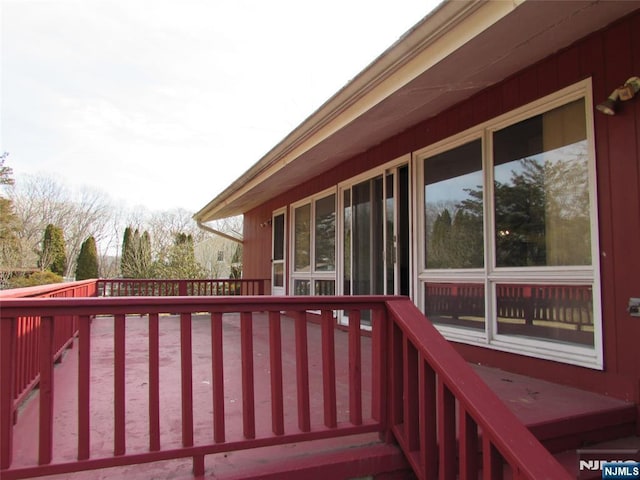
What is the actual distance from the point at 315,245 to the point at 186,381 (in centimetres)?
453

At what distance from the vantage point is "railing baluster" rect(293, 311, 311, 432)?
1.69 m

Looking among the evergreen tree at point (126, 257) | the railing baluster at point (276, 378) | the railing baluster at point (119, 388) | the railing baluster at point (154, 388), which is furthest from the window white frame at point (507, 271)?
the evergreen tree at point (126, 257)

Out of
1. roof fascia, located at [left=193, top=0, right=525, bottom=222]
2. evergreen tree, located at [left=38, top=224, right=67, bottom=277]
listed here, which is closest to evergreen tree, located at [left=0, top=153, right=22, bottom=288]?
evergreen tree, located at [left=38, top=224, right=67, bottom=277]

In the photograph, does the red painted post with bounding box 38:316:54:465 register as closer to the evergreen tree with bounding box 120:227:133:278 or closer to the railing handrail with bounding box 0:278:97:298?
the railing handrail with bounding box 0:278:97:298

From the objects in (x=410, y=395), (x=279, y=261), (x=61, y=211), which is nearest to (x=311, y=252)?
(x=279, y=261)

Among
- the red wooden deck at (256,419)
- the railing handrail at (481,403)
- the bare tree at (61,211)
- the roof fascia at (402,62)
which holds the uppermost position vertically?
the bare tree at (61,211)

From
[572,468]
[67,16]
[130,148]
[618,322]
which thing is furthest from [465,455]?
[130,148]

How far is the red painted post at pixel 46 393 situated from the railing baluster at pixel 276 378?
0.80m

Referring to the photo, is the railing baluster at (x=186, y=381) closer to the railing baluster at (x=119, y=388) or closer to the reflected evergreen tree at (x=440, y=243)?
the railing baluster at (x=119, y=388)

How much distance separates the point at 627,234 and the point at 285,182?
471 cm

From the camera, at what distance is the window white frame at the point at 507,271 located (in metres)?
2.40

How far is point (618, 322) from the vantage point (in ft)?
7.41

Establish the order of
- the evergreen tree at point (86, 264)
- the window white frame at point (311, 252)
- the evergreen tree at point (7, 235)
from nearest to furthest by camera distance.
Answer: the window white frame at point (311, 252) → the evergreen tree at point (7, 235) → the evergreen tree at point (86, 264)

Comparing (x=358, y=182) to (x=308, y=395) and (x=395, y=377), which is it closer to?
(x=395, y=377)
